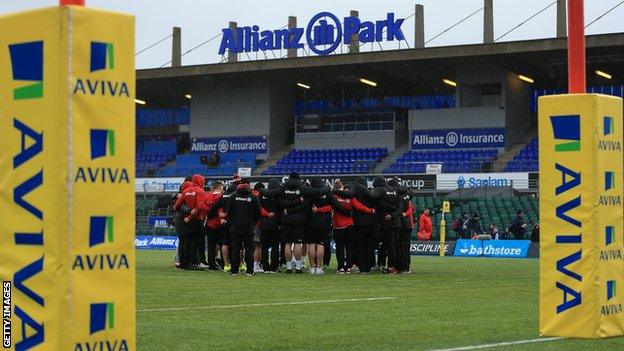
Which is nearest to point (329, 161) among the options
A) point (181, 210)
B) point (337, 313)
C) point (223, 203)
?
point (181, 210)

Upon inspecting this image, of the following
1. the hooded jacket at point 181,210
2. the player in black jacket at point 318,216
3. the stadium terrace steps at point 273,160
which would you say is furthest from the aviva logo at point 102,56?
the stadium terrace steps at point 273,160

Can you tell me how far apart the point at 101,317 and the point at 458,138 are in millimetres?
53908

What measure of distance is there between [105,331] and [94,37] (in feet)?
5.49

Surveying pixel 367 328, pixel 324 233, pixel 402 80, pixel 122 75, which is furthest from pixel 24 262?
pixel 402 80

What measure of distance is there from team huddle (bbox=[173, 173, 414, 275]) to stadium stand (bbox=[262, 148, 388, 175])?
34.7 m

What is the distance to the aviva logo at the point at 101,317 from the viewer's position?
21.9ft

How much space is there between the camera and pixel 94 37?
6.67 metres

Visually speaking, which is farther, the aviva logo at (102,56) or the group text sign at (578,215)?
the group text sign at (578,215)

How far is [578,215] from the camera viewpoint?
429 inches

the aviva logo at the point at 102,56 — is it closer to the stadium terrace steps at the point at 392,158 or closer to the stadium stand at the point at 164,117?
the stadium terrace steps at the point at 392,158

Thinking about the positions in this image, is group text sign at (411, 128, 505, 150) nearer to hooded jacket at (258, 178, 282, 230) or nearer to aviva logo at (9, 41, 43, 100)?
hooded jacket at (258, 178, 282, 230)

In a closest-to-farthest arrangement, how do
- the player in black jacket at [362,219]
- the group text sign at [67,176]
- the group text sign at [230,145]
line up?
the group text sign at [67,176]
the player in black jacket at [362,219]
the group text sign at [230,145]

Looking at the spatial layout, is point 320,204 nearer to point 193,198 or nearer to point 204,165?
point 193,198

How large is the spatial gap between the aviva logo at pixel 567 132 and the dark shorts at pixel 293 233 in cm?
1352
